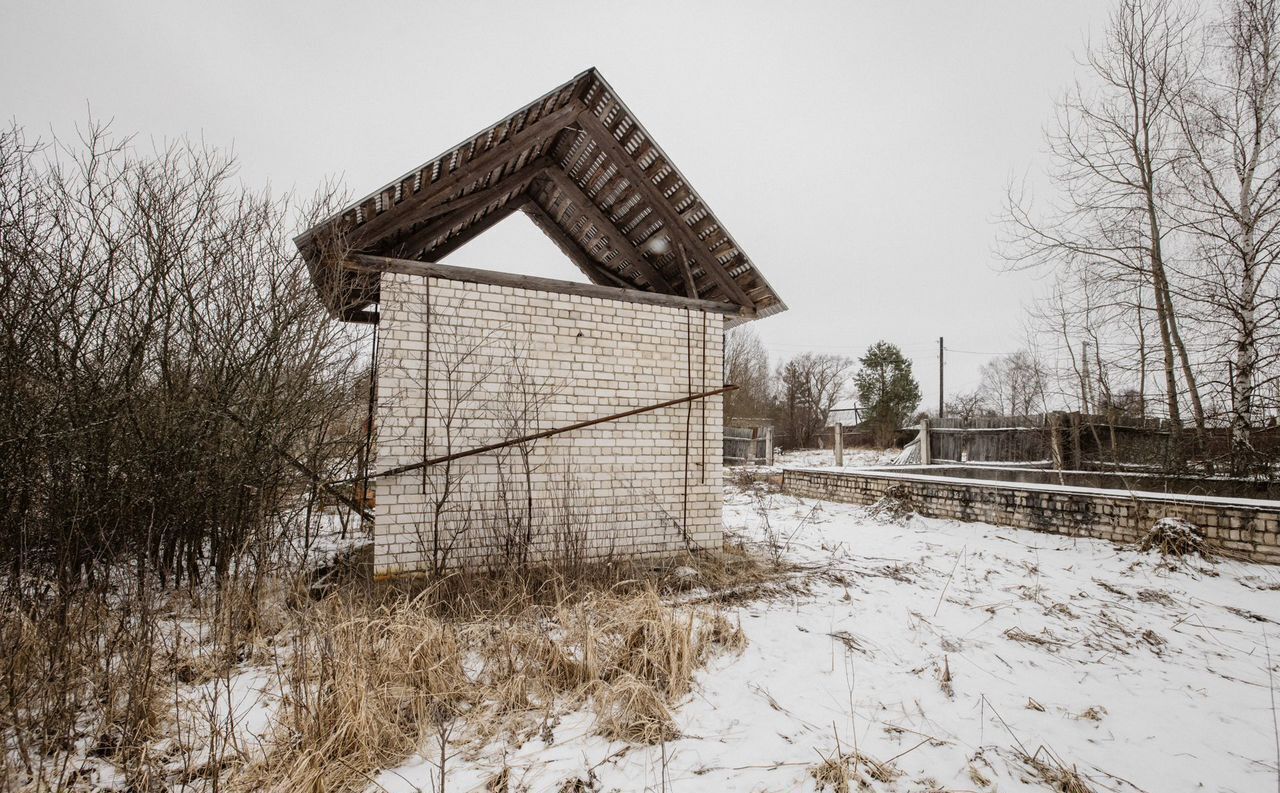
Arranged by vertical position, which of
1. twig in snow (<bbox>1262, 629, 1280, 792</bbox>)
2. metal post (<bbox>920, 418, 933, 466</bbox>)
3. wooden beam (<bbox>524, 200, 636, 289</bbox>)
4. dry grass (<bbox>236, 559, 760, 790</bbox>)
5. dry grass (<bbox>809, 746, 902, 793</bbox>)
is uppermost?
wooden beam (<bbox>524, 200, 636, 289</bbox>)

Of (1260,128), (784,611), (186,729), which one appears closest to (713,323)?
(784,611)

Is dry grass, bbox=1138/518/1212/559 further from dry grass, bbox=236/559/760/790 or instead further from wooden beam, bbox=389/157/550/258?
wooden beam, bbox=389/157/550/258

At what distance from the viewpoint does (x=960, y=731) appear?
277 centimetres

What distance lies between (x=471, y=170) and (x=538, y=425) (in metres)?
2.63

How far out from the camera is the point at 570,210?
256 inches

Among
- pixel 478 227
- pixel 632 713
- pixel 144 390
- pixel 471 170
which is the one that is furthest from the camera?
pixel 478 227

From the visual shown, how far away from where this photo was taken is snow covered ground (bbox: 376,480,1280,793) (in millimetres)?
2395

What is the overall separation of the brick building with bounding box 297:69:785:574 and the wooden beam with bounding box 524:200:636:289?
6.0 inches

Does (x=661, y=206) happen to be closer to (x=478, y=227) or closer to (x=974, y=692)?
(x=478, y=227)

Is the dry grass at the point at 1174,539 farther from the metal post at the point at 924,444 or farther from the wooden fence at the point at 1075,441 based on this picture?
the metal post at the point at 924,444

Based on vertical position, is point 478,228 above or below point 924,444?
above

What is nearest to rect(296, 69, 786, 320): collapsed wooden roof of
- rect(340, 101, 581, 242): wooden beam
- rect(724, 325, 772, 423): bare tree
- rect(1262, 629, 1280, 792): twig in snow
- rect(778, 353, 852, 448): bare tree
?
rect(340, 101, 581, 242): wooden beam

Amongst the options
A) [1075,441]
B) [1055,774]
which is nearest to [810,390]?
[1075,441]

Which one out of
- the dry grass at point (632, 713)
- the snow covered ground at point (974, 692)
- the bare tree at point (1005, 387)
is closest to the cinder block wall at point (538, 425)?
the snow covered ground at point (974, 692)
